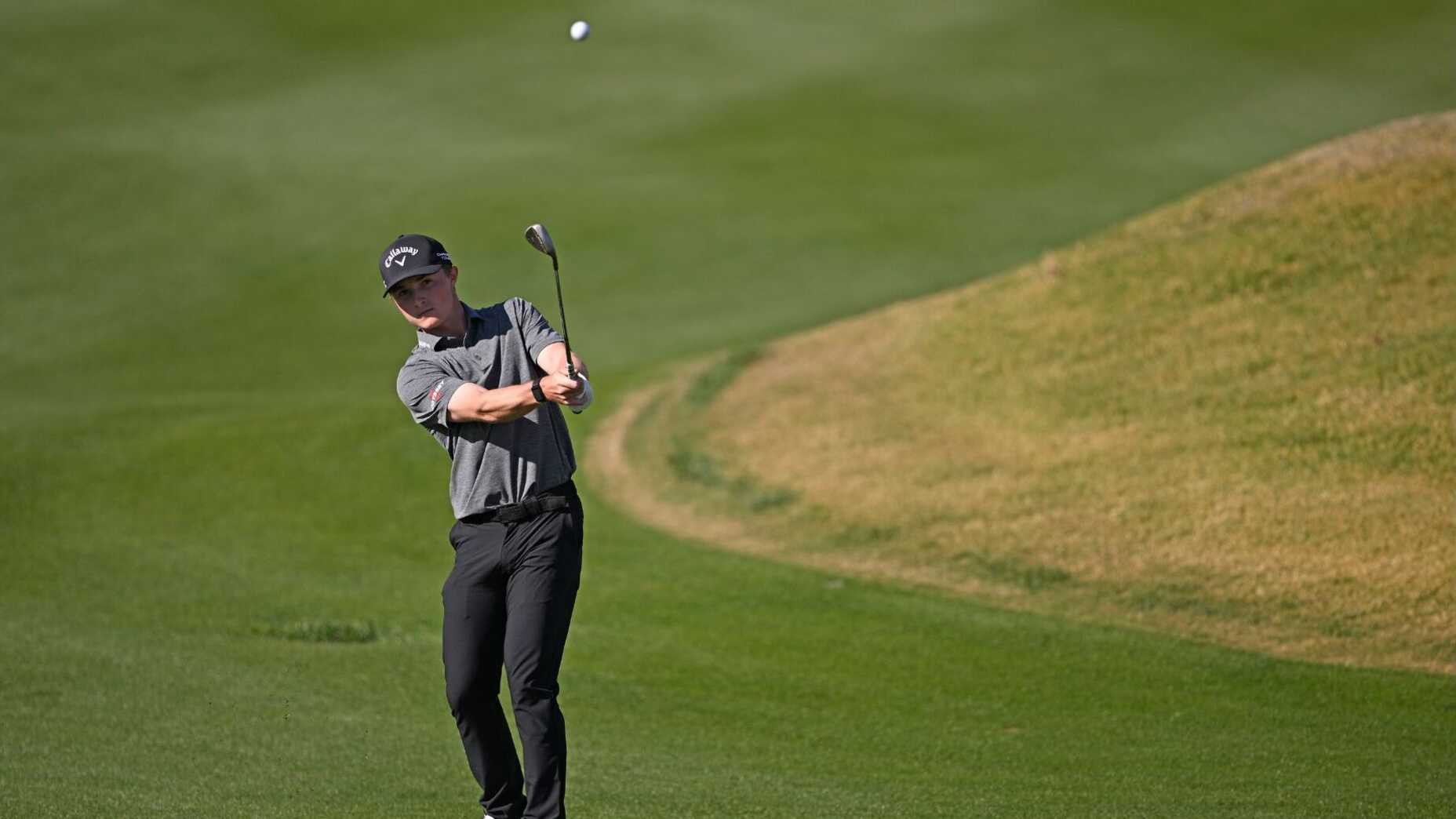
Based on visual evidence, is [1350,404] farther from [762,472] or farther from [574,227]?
[574,227]

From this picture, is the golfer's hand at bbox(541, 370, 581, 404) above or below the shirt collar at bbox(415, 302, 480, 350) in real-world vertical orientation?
below

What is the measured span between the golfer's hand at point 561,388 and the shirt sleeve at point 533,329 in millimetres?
467

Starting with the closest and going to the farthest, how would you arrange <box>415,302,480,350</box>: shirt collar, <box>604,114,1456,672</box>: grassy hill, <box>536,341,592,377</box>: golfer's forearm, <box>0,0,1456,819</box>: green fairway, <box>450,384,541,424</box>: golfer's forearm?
<box>450,384,541,424</box>: golfer's forearm < <box>536,341,592,377</box>: golfer's forearm < <box>415,302,480,350</box>: shirt collar < <box>0,0,1456,819</box>: green fairway < <box>604,114,1456,672</box>: grassy hill

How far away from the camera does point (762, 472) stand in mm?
16875

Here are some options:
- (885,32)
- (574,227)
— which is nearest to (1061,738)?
(574,227)

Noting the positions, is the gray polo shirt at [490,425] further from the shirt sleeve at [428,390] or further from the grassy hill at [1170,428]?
the grassy hill at [1170,428]

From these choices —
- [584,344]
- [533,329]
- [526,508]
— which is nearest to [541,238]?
[533,329]

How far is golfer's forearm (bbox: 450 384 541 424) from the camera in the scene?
20.6 ft

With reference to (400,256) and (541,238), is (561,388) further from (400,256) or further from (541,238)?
(400,256)

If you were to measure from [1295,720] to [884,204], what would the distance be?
62.6 ft

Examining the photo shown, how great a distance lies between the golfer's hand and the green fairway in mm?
2573

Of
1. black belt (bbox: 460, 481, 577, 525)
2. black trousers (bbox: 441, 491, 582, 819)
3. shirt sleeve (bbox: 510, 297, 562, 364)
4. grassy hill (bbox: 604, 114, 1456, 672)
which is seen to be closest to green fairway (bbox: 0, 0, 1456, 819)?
grassy hill (bbox: 604, 114, 1456, 672)

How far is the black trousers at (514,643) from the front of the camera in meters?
6.47

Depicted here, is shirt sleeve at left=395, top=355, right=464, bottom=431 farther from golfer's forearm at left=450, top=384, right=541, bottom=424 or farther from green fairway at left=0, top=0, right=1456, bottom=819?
green fairway at left=0, top=0, right=1456, bottom=819
